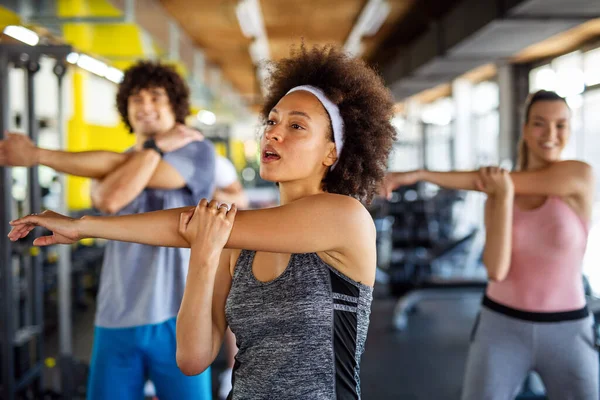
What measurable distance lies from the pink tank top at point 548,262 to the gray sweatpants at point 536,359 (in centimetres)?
8

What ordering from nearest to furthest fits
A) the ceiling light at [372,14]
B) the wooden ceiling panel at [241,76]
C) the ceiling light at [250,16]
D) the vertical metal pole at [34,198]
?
the vertical metal pole at [34,198] < the ceiling light at [250,16] < the ceiling light at [372,14] < the wooden ceiling panel at [241,76]

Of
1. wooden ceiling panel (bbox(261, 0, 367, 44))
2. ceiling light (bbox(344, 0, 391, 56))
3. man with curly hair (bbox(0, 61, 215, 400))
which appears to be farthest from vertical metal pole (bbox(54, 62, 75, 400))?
wooden ceiling panel (bbox(261, 0, 367, 44))

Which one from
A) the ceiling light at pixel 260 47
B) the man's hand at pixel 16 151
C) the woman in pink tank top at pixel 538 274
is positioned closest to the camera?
the man's hand at pixel 16 151

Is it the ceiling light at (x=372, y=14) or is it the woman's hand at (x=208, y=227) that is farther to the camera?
the ceiling light at (x=372, y=14)

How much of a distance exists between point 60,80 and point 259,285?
85.3 inches

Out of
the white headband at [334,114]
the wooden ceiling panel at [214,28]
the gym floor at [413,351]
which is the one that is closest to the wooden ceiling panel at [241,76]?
the wooden ceiling panel at [214,28]

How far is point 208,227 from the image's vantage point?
1.05m

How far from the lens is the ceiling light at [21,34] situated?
2.65 meters

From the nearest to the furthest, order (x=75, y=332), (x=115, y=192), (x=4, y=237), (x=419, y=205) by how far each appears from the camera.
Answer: (x=115, y=192), (x=4, y=237), (x=75, y=332), (x=419, y=205)

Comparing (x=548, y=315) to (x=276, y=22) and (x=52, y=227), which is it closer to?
(x=52, y=227)

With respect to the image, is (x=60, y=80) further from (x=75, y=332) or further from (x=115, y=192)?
(x=75, y=332)

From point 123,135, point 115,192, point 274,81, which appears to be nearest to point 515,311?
point 274,81

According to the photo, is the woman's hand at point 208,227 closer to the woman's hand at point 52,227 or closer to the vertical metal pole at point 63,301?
the woman's hand at point 52,227

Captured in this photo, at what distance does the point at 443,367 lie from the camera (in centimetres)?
400
